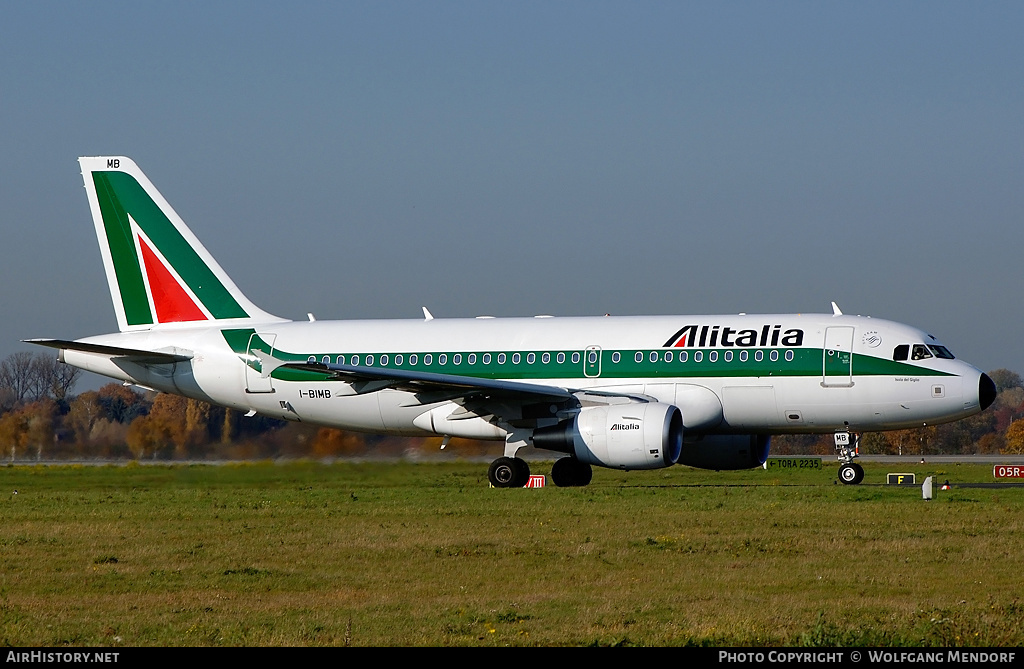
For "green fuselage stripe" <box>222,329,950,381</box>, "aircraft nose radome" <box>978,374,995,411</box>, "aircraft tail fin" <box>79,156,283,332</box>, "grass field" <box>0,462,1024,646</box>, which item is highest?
"aircraft tail fin" <box>79,156,283,332</box>

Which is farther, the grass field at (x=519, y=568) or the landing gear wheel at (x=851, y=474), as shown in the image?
the landing gear wheel at (x=851, y=474)

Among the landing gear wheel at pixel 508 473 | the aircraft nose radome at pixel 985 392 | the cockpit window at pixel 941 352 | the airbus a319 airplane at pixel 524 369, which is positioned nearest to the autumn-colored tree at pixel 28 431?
the airbus a319 airplane at pixel 524 369

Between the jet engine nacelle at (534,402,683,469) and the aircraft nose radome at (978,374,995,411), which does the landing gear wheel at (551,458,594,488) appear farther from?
the aircraft nose radome at (978,374,995,411)

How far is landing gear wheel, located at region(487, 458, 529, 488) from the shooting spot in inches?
1193

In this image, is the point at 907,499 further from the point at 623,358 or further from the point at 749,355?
the point at 623,358

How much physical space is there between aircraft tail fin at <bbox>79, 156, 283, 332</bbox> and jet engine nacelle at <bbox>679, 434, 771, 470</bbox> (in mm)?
11810

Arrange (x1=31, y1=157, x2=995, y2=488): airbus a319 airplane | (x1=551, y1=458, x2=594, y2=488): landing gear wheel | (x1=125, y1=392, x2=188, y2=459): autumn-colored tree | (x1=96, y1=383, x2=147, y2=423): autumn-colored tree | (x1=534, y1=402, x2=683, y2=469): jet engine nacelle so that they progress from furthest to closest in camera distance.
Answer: (x1=96, y1=383, x2=147, y2=423): autumn-colored tree → (x1=125, y1=392, x2=188, y2=459): autumn-colored tree → (x1=551, y1=458, x2=594, y2=488): landing gear wheel → (x1=31, y1=157, x2=995, y2=488): airbus a319 airplane → (x1=534, y1=402, x2=683, y2=469): jet engine nacelle

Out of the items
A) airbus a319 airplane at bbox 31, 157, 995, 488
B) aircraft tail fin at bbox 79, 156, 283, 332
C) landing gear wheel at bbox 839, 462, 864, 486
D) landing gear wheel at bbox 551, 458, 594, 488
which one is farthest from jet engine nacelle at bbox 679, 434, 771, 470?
aircraft tail fin at bbox 79, 156, 283, 332

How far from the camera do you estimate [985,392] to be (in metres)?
28.8

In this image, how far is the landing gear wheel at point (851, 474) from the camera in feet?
99.2

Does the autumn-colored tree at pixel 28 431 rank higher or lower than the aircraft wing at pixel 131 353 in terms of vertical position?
lower

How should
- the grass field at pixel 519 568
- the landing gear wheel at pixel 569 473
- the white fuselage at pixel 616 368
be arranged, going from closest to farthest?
the grass field at pixel 519 568, the white fuselage at pixel 616 368, the landing gear wheel at pixel 569 473

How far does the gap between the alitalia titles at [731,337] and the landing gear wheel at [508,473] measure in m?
4.46

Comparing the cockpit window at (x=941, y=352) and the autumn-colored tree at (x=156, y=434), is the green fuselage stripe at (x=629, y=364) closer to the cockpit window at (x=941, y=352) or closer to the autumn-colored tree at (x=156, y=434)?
the cockpit window at (x=941, y=352)
